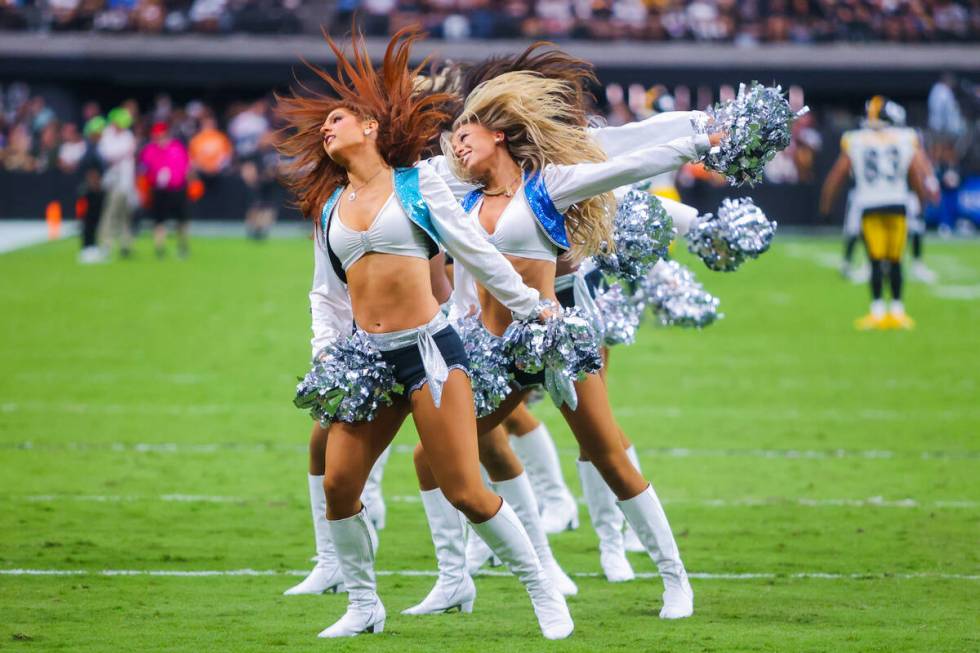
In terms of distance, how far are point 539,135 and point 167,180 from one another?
16902mm

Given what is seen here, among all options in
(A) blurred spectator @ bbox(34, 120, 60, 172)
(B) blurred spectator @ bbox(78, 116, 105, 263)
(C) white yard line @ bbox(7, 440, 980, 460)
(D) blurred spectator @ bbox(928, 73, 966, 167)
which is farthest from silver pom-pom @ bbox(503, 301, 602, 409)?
(A) blurred spectator @ bbox(34, 120, 60, 172)

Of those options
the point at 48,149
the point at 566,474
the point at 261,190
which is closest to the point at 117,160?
the point at 261,190

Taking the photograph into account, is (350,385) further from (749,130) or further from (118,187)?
(118,187)

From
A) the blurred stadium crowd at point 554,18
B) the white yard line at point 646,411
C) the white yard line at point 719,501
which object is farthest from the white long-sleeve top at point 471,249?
the blurred stadium crowd at point 554,18

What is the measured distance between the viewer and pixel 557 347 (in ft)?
15.7

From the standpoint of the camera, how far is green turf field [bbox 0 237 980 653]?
5.15 m

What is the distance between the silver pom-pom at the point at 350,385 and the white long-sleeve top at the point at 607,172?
0.41 m

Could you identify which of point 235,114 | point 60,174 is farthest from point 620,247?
point 235,114

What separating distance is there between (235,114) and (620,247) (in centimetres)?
2723

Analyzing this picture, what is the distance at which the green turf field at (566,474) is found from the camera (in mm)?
5152

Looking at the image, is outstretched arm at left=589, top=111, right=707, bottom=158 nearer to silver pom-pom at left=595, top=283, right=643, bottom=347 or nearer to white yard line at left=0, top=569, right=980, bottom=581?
silver pom-pom at left=595, top=283, right=643, bottom=347

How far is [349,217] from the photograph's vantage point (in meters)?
4.83

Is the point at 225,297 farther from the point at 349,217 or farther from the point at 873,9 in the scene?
the point at 873,9

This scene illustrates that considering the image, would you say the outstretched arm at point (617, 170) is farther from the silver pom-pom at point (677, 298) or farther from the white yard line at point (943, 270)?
the white yard line at point (943, 270)
